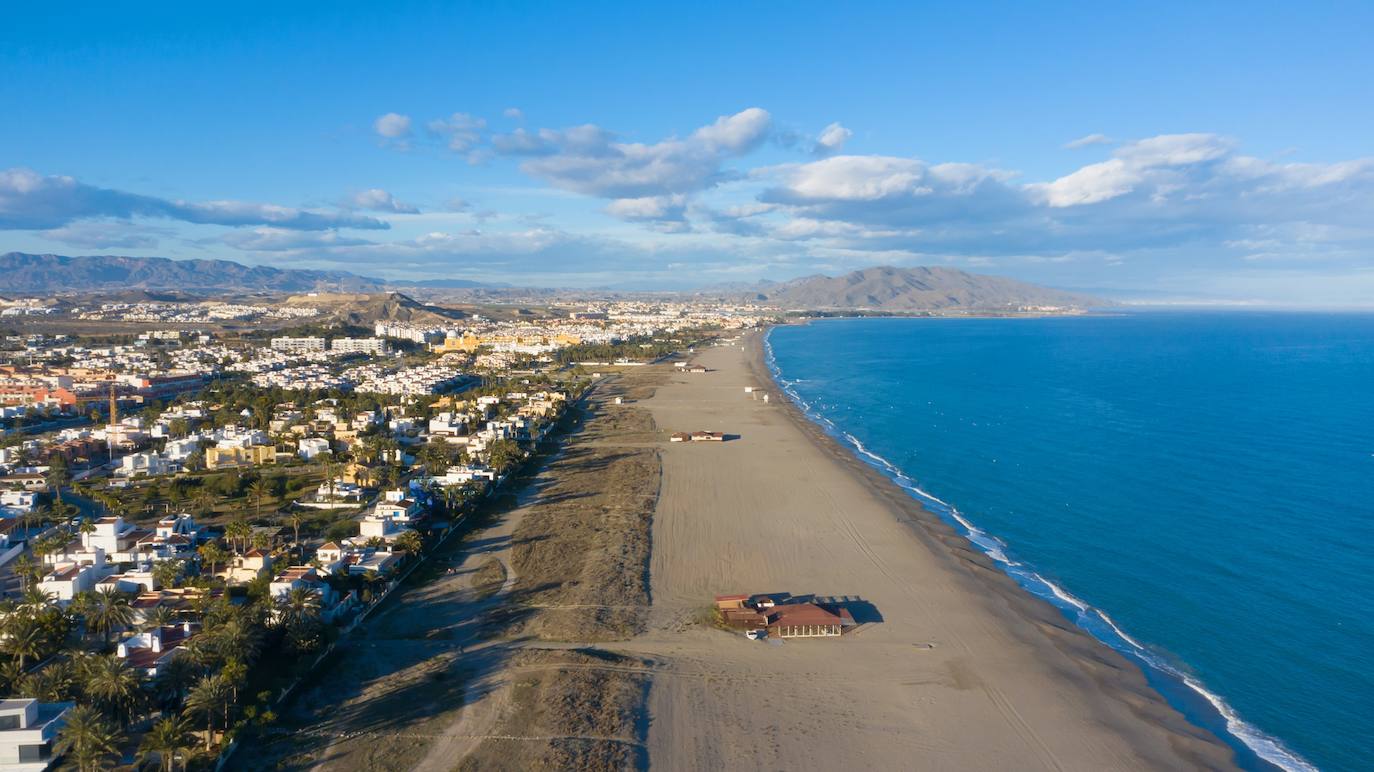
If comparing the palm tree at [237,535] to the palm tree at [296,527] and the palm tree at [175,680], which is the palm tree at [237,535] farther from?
the palm tree at [175,680]

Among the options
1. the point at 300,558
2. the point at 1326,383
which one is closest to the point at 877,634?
the point at 300,558

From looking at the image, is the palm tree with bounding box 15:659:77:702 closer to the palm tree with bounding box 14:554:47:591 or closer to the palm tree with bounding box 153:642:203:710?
the palm tree with bounding box 153:642:203:710

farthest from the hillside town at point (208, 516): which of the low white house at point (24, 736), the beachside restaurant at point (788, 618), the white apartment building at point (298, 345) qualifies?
the white apartment building at point (298, 345)

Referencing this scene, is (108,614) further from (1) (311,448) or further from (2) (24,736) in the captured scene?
(1) (311,448)

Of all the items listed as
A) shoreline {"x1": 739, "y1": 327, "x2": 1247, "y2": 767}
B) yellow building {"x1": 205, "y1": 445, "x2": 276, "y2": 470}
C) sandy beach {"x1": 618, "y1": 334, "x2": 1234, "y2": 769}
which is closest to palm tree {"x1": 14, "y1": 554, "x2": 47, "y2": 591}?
yellow building {"x1": 205, "y1": 445, "x2": 276, "y2": 470}

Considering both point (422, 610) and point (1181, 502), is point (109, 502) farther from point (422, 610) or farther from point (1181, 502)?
point (1181, 502)
